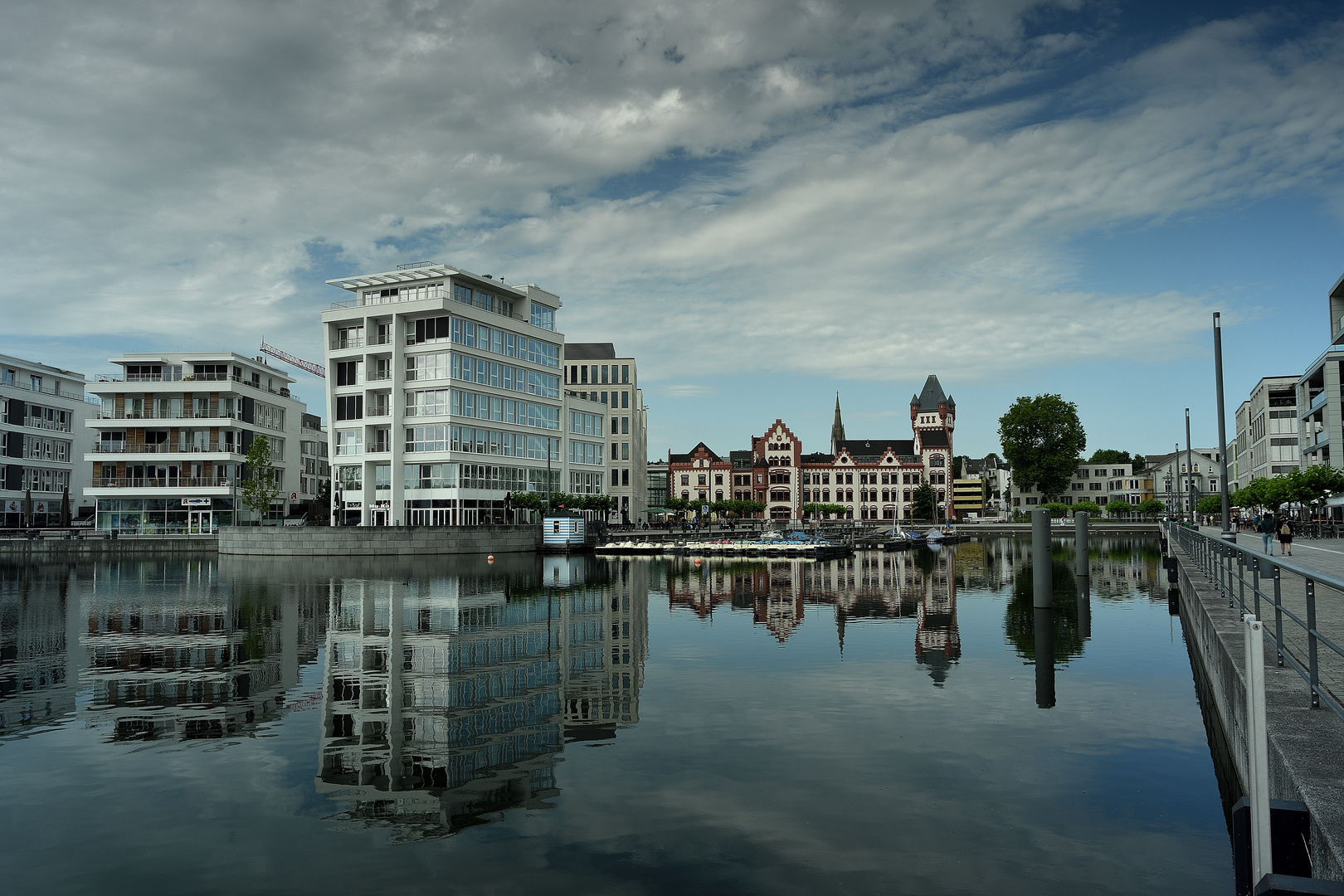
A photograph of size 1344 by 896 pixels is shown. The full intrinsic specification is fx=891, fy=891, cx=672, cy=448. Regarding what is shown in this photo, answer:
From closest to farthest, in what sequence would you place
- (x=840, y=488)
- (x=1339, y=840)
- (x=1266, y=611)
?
(x=1339, y=840)
(x=1266, y=611)
(x=840, y=488)

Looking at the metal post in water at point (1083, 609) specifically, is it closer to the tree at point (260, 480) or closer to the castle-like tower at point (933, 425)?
the tree at point (260, 480)

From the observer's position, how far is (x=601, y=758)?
1311 centimetres

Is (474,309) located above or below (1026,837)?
above

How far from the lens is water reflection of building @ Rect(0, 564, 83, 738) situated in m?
16.0

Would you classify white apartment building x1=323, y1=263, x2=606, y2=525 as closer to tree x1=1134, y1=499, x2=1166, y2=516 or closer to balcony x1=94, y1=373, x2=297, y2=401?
balcony x1=94, y1=373, x2=297, y2=401

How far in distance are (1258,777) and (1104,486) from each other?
20256 centimetres

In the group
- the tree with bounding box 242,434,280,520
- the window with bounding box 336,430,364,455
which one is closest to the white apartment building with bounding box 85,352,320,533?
the tree with bounding box 242,434,280,520

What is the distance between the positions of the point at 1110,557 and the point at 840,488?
93.8 m

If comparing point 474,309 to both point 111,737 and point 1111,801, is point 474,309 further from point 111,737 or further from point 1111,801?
point 1111,801

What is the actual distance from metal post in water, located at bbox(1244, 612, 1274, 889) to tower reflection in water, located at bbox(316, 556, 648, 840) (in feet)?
25.1

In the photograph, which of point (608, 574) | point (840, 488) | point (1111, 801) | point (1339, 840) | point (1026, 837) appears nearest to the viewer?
point (1339, 840)

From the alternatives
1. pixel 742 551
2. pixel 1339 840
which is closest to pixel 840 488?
pixel 742 551

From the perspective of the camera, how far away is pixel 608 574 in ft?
167

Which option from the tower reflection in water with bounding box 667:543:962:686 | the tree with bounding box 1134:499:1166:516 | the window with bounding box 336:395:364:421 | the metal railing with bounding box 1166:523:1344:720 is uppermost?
the window with bounding box 336:395:364:421
